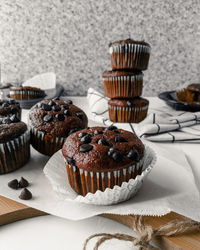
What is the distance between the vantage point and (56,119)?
1.02m

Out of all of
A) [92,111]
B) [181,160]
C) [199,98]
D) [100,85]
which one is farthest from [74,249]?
[100,85]

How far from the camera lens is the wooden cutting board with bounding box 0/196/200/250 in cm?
64

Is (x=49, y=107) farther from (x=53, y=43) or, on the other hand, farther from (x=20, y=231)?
(x=53, y=43)

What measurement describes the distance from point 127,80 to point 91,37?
0.79 m

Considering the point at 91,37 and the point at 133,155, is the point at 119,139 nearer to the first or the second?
the point at 133,155

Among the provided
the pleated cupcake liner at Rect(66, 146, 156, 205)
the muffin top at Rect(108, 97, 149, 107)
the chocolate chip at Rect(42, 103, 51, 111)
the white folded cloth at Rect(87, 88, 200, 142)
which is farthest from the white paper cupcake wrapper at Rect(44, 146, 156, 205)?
the muffin top at Rect(108, 97, 149, 107)

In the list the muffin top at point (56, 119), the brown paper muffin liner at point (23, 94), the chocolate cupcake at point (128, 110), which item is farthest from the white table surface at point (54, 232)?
the brown paper muffin liner at point (23, 94)

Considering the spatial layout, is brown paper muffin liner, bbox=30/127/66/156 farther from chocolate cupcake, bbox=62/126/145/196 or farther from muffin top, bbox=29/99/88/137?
chocolate cupcake, bbox=62/126/145/196

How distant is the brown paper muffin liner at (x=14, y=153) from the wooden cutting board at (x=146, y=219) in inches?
6.3

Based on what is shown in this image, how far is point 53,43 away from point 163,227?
174 centimetres

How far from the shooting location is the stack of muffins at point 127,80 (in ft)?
4.47

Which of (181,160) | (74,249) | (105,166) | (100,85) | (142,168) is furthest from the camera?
(100,85)

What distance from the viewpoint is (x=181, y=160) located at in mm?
1036

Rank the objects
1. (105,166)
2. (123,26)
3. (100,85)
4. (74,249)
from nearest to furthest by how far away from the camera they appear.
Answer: (74,249) → (105,166) → (123,26) → (100,85)
